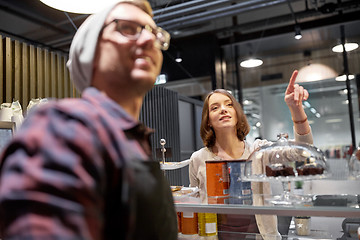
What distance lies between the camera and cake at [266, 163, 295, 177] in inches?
52.6

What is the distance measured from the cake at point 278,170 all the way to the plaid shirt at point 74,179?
84cm

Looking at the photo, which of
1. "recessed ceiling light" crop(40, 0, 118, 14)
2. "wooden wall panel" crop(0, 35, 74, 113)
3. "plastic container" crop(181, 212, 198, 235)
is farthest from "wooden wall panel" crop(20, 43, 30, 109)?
"plastic container" crop(181, 212, 198, 235)

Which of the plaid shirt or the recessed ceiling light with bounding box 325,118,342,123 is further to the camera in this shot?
the recessed ceiling light with bounding box 325,118,342,123

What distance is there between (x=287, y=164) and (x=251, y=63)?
5.90 metres

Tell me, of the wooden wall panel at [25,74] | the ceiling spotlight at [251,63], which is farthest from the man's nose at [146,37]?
the ceiling spotlight at [251,63]

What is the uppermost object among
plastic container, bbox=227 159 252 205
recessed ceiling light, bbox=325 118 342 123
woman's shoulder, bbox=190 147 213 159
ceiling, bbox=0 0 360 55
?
ceiling, bbox=0 0 360 55

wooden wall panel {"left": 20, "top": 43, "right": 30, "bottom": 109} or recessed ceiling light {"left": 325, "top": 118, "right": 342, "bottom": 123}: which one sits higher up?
wooden wall panel {"left": 20, "top": 43, "right": 30, "bottom": 109}

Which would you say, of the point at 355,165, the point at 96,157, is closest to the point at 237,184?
the point at 355,165

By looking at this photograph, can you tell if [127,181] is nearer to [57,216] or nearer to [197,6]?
[57,216]

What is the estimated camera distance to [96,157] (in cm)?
51

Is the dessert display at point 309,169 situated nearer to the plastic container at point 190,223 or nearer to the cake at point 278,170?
the cake at point 278,170

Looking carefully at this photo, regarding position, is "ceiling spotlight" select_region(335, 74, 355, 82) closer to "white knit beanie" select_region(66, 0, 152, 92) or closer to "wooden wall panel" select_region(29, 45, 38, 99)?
"wooden wall panel" select_region(29, 45, 38, 99)

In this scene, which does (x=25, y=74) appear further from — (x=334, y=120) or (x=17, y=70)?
(x=334, y=120)

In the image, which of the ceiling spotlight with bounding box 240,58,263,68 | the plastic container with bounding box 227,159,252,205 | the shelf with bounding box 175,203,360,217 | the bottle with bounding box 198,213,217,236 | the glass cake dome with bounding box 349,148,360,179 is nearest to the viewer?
the shelf with bounding box 175,203,360,217
